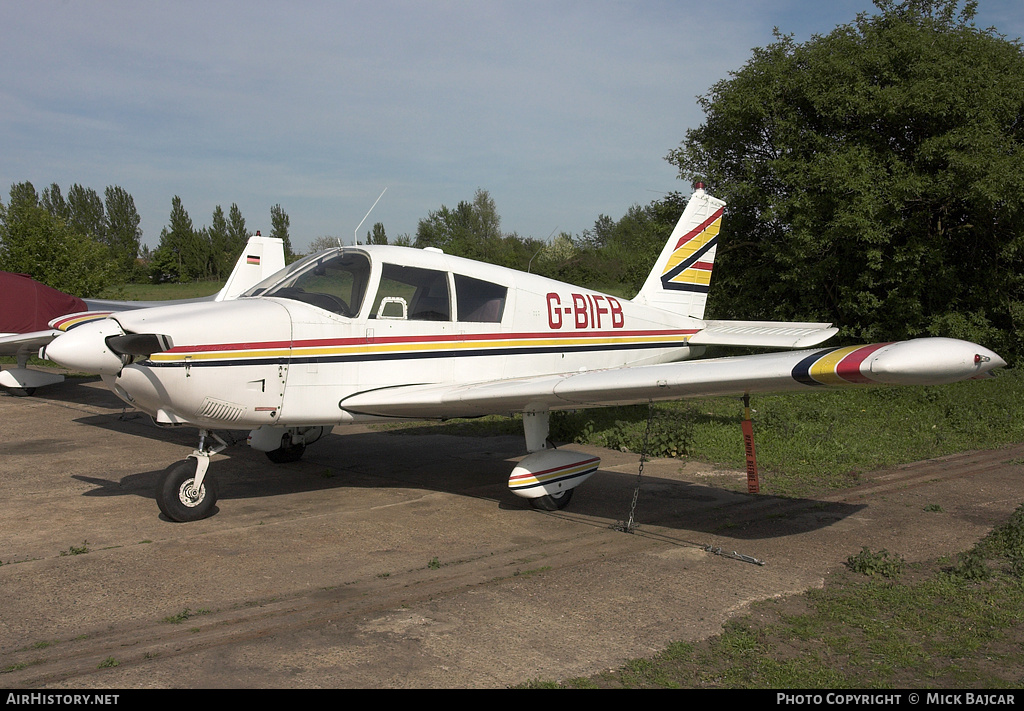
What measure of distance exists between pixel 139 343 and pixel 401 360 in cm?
215

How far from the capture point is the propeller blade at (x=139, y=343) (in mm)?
5355

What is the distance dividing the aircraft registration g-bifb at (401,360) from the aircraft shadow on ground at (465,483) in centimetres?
44

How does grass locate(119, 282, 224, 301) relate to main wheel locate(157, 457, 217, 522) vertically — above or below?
above

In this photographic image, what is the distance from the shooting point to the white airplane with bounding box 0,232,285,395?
44.3 ft

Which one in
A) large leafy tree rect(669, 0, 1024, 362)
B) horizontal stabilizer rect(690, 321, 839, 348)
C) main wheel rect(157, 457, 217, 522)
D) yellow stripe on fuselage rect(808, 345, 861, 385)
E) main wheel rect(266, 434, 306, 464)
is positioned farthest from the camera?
large leafy tree rect(669, 0, 1024, 362)

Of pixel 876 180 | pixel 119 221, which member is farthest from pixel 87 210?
pixel 876 180

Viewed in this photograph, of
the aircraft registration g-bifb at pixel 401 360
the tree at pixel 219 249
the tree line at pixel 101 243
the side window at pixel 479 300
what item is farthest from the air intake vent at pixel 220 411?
the tree at pixel 219 249

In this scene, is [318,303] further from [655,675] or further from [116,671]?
[655,675]

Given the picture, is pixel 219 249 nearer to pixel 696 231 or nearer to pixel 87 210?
pixel 87 210

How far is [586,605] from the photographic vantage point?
4.40 meters

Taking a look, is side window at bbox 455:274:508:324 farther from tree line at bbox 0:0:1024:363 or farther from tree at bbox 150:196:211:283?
tree at bbox 150:196:211:283

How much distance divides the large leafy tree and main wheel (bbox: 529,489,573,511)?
8420 millimetres

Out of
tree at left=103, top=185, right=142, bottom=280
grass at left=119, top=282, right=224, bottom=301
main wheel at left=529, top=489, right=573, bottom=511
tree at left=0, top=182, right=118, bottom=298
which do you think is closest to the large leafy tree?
main wheel at left=529, top=489, right=573, bottom=511

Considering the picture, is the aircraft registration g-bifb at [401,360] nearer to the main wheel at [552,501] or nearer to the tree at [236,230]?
the main wheel at [552,501]
